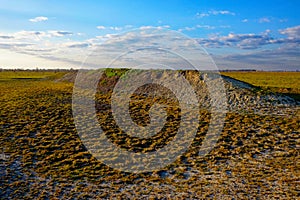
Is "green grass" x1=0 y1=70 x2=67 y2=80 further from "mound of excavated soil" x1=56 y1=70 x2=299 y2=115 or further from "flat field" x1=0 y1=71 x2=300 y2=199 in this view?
"flat field" x1=0 y1=71 x2=300 y2=199

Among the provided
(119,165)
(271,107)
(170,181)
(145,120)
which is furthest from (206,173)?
(271,107)

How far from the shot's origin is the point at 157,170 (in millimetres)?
14945

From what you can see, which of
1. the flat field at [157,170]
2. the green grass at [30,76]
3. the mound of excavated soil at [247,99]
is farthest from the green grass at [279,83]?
the green grass at [30,76]

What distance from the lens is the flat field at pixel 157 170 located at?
1262 centimetres

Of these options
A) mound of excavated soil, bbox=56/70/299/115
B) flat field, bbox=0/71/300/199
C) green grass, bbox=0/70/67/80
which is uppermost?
green grass, bbox=0/70/67/80

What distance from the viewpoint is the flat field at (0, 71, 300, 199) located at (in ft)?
41.4

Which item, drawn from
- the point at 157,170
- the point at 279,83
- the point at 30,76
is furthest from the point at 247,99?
the point at 30,76

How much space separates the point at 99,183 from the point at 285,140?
12.0 meters

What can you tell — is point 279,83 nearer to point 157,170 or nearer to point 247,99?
point 247,99

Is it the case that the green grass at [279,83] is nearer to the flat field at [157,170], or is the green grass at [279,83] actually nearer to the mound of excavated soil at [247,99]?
the mound of excavated soil at [247,99]

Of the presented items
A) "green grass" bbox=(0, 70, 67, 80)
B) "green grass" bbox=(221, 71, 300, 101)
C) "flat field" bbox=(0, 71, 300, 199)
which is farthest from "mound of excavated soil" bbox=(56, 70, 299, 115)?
"green grass" bbox=(0, 70, 67, 80)

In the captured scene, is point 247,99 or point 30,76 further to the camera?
point 30,76

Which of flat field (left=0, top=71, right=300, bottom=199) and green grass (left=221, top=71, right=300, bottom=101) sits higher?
green grass (left=221, top=71, right=300, bottom=101)

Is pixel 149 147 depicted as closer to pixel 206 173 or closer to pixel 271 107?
pixel 206 173
